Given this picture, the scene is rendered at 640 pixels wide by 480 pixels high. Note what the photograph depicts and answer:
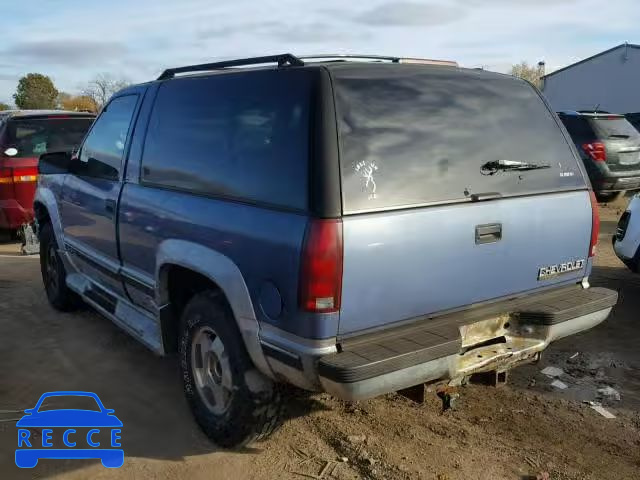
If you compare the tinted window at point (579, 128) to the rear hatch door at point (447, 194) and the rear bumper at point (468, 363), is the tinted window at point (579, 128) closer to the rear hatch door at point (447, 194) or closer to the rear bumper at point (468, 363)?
the rear hatch door at point (447, 194)

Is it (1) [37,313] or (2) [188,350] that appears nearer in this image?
(2) [188,350]

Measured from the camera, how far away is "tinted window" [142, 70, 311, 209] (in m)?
2.86

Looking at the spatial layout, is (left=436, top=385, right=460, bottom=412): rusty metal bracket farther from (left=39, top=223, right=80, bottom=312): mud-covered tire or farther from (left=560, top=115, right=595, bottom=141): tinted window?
(left=560, top=115, right=595, bottom=141): tinted window

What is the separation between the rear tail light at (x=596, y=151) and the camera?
11172 mm

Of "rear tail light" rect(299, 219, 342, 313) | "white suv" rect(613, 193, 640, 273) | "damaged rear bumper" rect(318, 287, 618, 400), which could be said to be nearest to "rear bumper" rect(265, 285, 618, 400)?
"damaged rear bumper" rect(318, 287, 618, 400)

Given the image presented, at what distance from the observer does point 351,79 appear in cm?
294

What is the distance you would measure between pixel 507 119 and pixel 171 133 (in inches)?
77.1

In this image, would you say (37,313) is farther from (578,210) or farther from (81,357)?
(578,210)

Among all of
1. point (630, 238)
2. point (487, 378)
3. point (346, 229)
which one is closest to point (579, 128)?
point (630, 238)

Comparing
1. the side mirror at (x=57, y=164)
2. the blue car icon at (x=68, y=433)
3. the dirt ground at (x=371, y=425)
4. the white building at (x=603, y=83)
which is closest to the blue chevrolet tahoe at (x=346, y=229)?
the dirt ground at (x=371, y=425)

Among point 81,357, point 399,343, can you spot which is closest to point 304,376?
point 399,343

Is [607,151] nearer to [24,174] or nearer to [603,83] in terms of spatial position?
[24,174]

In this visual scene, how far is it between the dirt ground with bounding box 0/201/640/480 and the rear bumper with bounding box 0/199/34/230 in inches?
159

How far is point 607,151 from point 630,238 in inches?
240
